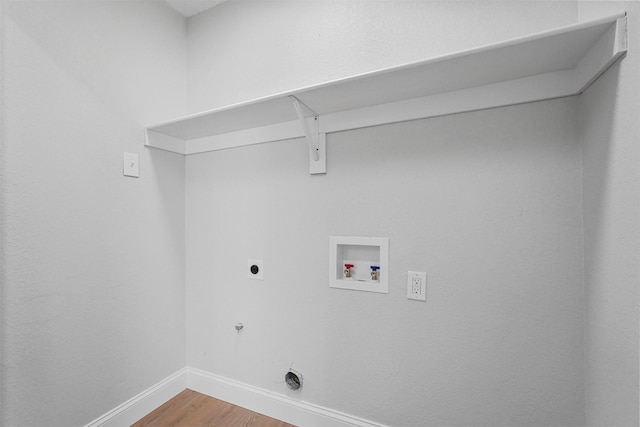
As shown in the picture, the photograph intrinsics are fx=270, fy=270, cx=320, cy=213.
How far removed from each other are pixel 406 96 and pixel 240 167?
3.32 ft

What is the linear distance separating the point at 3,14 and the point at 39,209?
0.78m

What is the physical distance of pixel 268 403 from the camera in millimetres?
1537

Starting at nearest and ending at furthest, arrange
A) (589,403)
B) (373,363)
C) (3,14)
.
→ 1. (589,403)
2. (3,14)
3. (373,363)

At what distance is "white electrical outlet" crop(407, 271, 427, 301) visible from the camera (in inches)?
47.5

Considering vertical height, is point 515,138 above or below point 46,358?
above

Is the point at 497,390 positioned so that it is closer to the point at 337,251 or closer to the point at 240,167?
the point at 337,251

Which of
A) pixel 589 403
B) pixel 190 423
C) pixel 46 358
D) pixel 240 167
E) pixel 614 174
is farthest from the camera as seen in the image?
pixel 240 167

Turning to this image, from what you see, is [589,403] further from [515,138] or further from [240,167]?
[240,167]

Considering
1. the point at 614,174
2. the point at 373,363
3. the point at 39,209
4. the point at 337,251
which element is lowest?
the point at 373,363

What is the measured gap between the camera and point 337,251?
1390 mm

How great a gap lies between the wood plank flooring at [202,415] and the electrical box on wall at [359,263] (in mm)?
868

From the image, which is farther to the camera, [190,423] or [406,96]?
[190,423]

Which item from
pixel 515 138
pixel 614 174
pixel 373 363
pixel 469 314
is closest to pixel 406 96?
pixel 515 138

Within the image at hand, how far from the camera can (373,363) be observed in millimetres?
1306
